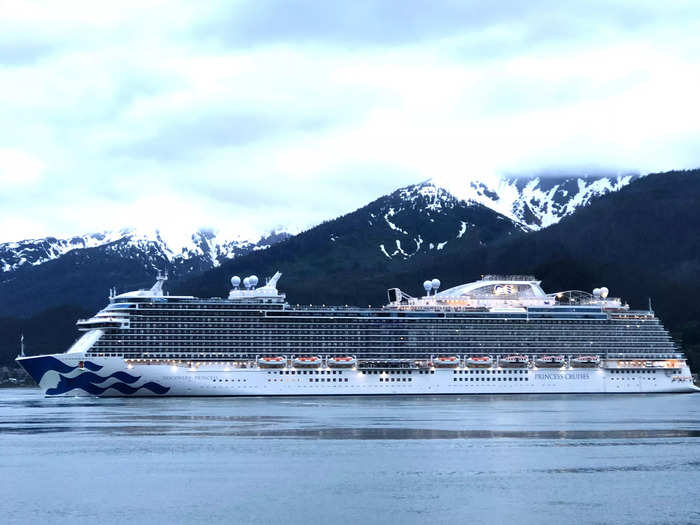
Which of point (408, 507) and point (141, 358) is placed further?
point (141, 358)

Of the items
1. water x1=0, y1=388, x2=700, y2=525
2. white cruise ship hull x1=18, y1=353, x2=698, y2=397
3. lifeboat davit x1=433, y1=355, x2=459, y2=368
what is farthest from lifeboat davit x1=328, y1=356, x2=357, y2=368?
water x1=0, y1=388, x2=700, y2=525

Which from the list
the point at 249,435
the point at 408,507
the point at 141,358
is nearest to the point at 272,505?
the point at 408,507

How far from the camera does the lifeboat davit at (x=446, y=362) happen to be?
518ft

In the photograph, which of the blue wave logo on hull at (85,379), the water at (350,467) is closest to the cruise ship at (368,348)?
the blue wave logo on hull at (85,379)

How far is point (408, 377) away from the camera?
513 feet

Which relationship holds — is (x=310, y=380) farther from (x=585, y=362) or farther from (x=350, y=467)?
(x=350, y=467)

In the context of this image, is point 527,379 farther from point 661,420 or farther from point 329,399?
point 661,420

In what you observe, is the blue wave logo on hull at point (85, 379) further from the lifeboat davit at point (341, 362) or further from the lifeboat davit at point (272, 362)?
the lifeboat davit at point (341, 362)

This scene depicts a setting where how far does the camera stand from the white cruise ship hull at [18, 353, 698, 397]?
5605 inches

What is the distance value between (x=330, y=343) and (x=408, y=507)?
9774cm

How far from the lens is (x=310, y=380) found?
151250 mm

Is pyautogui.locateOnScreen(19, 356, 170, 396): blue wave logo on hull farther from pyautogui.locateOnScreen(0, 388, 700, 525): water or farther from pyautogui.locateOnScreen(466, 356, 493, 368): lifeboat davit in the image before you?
pyautogui.locateOnScreen(466, 356, 493, 368): lifeboat davit

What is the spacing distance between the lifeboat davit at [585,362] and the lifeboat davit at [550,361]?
1.56m

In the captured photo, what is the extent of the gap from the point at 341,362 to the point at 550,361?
94.9 ft
